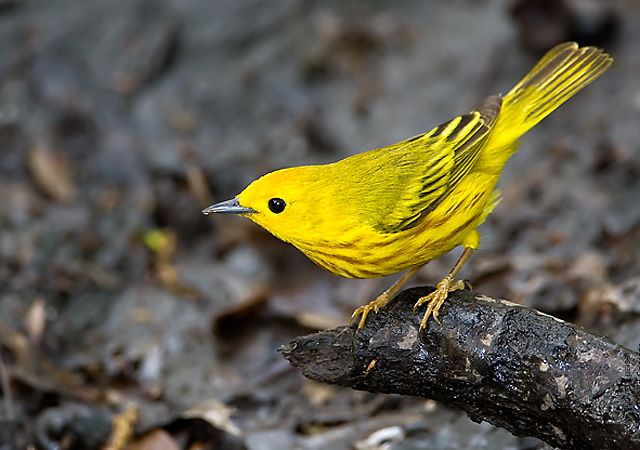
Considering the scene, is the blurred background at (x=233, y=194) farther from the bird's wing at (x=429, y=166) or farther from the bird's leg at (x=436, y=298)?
the bird's wing at (x=429, y=166)

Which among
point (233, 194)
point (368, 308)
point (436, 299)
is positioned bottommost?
point (233, 194)

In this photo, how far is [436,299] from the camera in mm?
3424

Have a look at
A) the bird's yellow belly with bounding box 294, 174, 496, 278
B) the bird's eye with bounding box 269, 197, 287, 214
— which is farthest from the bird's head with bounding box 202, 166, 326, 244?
the bird's yellow belly with bounding box 294, 174, 496, 278

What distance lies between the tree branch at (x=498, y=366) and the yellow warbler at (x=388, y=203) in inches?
9.6

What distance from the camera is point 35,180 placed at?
720 cm

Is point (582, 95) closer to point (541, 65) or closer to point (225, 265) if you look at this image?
point (541, 65)

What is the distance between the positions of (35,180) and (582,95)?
5367 millimetres

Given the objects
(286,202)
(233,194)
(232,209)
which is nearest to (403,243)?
(286,202)

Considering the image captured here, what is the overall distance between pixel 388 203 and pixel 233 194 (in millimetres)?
3505

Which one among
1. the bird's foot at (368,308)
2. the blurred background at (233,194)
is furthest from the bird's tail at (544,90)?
the bird's foot at (368,308)

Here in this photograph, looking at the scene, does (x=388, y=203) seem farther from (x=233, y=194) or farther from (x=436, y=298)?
(x=233, y=194)

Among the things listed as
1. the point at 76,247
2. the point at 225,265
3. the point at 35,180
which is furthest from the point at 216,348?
the point at 35,180

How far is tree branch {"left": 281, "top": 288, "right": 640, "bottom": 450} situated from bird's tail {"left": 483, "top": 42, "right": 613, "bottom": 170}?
1556 mm

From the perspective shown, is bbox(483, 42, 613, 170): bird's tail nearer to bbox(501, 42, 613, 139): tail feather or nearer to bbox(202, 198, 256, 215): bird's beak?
bbox(501, 42, 613, 139): tail feather
